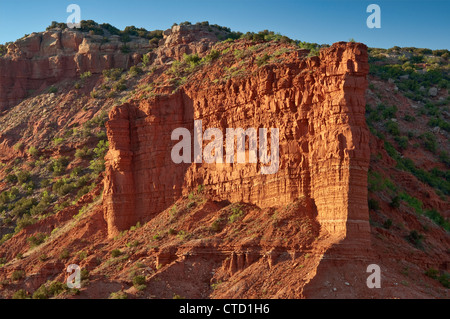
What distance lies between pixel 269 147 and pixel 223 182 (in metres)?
4.61

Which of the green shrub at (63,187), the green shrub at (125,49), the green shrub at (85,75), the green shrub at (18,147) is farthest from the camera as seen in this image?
the green shrub at (125,49)

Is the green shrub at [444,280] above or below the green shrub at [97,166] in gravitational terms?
below

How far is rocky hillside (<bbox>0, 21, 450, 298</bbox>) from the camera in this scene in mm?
42344

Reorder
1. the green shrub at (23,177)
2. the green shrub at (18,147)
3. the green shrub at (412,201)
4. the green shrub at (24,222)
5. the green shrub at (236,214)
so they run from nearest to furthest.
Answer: the green shrub at (236,214) → the green shrub at (412,201) → the green shrub at (24,222) → the green shrub at (23,177) → the green shrub at (18,147)

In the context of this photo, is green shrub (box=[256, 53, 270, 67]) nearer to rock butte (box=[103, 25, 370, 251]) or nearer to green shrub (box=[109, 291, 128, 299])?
rock butte (box=[103, 25, 370, 251])

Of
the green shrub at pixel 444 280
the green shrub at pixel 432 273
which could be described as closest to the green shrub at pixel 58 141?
the green shrub at pixel 432 273

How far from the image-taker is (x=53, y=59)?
82.8m

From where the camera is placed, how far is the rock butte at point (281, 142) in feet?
139

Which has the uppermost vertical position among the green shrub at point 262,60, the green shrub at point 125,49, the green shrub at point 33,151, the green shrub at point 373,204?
the green shrub at point 125,49

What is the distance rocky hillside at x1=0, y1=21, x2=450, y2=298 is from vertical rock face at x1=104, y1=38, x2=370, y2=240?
92mm

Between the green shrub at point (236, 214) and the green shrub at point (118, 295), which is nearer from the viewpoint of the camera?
the green shrub at point (118, 295)

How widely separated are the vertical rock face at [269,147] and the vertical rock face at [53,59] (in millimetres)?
24991

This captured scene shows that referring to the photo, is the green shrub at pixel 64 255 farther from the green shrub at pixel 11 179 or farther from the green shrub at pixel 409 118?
the green shrub at pixel 409 118

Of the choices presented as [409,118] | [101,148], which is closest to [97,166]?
[101,148]
